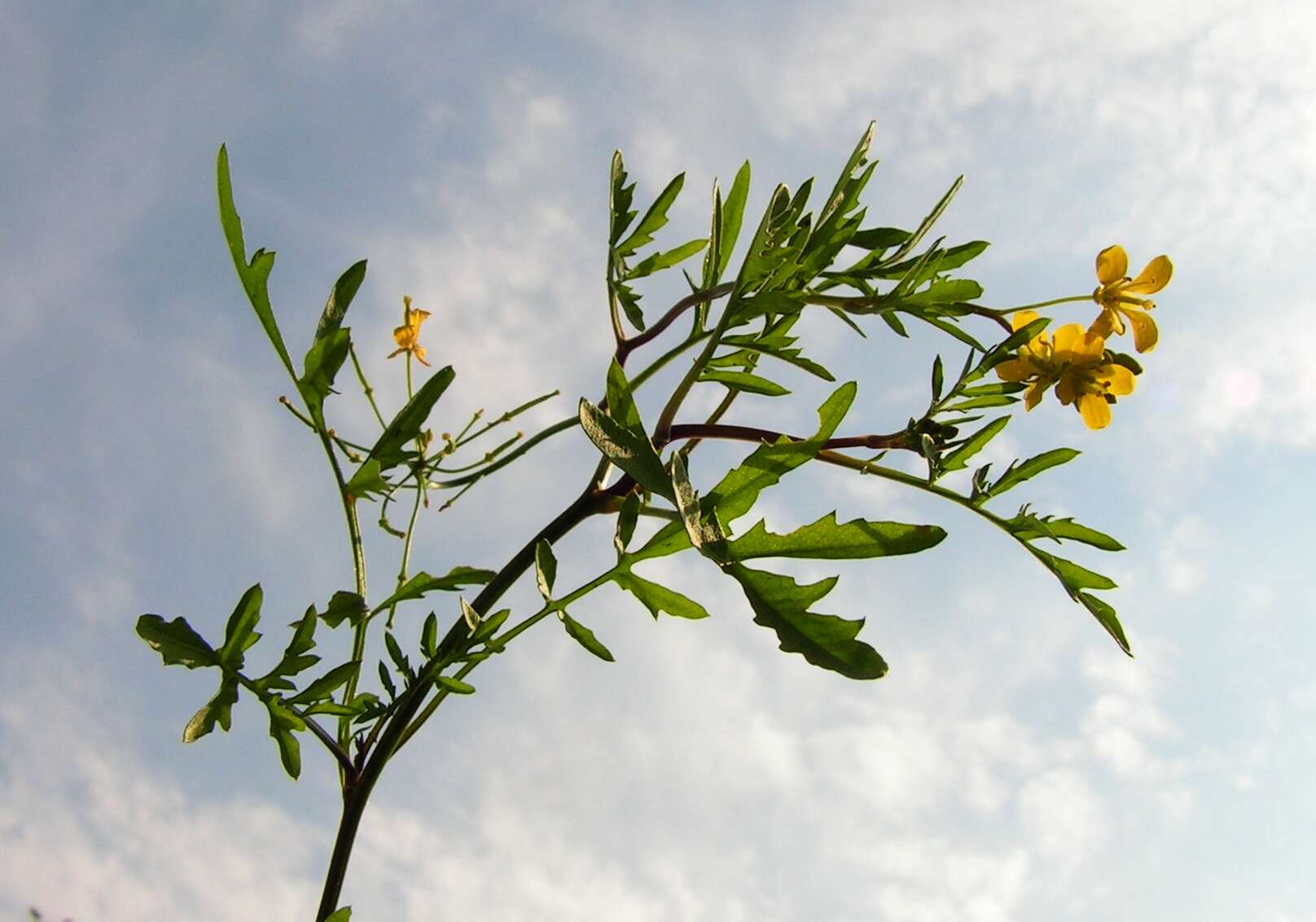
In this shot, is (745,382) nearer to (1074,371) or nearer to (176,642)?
(1074,371)

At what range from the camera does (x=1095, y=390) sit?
122cm

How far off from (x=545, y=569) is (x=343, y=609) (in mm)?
273

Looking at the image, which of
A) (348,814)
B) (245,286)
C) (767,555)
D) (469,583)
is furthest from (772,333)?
(348,814)

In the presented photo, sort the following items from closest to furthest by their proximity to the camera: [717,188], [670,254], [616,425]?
[616,425], [717,188], [670,254]

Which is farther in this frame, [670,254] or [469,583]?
[670,254]

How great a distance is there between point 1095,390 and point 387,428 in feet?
2.74

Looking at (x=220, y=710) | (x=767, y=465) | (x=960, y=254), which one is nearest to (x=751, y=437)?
(x=767, y=465)

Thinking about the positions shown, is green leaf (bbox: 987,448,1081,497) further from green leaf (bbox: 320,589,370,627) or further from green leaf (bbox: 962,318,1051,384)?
green leaf (bbox: 320,589,370,627)

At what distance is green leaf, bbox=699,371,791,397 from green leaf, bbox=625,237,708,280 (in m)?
0.28

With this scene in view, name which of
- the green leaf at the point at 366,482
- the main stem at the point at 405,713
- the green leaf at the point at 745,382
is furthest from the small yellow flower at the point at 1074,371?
the green leaf at the point at 366,482

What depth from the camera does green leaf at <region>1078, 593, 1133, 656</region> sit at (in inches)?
47.8

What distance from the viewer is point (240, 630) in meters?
1.17

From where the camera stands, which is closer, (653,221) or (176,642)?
(176,642)

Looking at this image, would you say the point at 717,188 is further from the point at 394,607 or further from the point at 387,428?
the point at 394,607
